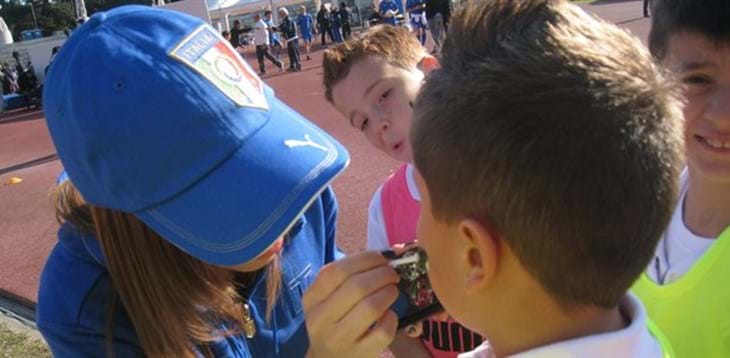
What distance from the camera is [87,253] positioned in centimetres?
142

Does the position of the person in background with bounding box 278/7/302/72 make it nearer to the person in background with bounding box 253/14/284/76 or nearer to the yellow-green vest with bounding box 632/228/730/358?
the person in background with bounding box 253/14/284/76

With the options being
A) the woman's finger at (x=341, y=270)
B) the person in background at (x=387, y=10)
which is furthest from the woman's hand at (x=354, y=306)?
the person in background at (x=387, y=10)

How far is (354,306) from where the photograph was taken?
3.87 ft

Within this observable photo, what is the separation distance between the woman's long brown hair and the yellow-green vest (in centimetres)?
104

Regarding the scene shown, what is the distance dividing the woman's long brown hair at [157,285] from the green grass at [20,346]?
8.78ft

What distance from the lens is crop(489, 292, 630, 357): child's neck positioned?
0.99m

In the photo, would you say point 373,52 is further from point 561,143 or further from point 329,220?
point 561,143

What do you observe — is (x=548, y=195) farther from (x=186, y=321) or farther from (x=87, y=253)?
(x=87, y=253)

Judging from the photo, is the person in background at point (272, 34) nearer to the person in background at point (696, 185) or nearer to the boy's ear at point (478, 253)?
the person in background at point (696, 185)

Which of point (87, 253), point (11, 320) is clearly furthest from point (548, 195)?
point (11, 320)

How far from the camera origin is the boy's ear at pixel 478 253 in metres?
0.97

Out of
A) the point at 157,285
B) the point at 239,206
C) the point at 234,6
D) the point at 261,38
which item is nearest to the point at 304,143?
the point at 239,206

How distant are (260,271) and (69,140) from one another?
643mm

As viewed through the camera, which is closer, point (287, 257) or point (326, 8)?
point (287, 257)
